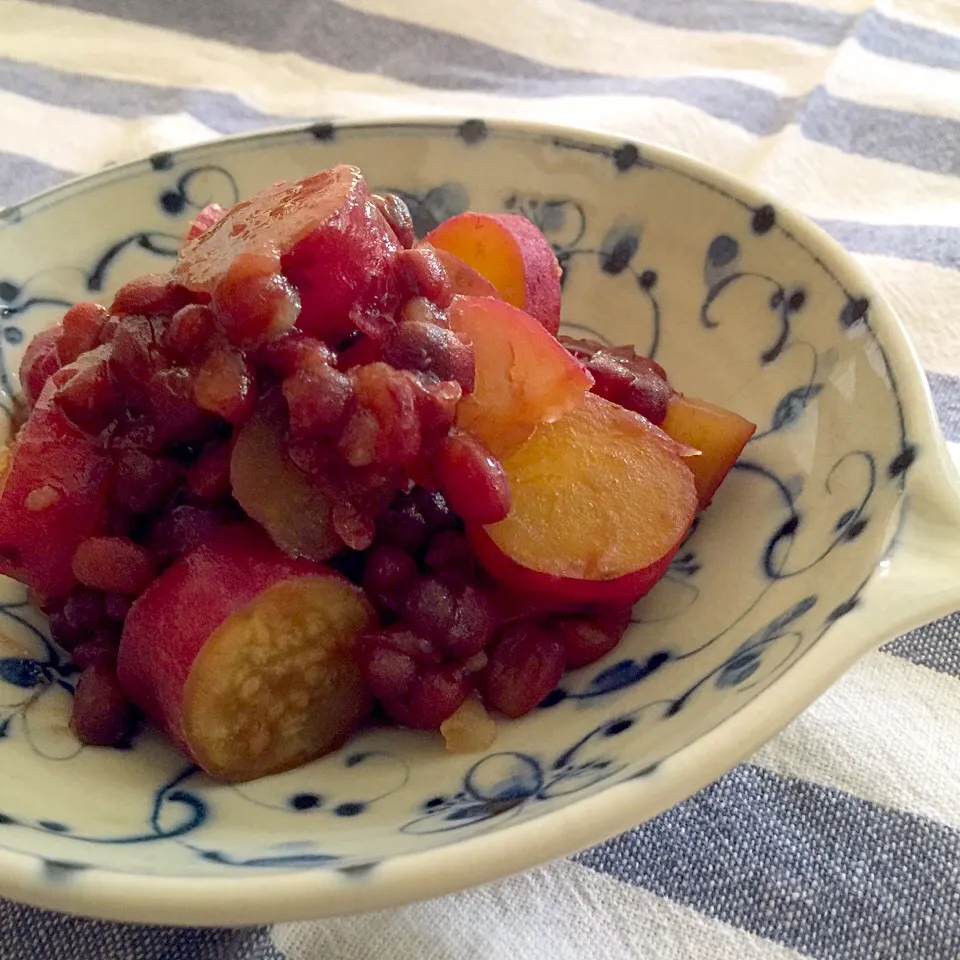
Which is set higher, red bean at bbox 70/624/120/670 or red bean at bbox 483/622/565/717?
red bean at bbox 483/622/565/717

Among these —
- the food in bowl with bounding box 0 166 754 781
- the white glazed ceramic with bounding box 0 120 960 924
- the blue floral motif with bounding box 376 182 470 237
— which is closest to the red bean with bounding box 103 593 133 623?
the food in bowl with bounding box 0 166 754 781

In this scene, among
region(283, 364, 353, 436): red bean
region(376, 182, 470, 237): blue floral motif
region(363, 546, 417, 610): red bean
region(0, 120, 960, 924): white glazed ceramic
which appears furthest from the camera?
region(376, 182, 470, 237): blue floral motif

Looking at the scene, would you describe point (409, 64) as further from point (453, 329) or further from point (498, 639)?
point (498, 639)

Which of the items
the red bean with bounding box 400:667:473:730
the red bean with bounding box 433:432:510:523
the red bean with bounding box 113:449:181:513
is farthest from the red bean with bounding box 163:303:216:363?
the red bean with bounding box 400:667:473:730

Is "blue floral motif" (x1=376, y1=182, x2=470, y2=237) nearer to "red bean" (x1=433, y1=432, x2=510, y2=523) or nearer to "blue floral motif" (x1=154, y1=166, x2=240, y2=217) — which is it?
"blue floral motif" (x1=154, y1=166, x2=240, y2=217)

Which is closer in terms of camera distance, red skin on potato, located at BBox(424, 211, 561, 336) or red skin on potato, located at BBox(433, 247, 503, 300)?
red skin on potato, located at BBox(433, 247, 503, 300)

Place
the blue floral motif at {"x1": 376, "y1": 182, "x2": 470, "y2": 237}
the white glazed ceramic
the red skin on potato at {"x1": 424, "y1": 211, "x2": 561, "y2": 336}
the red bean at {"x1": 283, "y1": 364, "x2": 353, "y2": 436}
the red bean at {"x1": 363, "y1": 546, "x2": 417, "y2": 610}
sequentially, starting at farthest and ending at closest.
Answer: the blue floral motif at {"x1": 376, "y1": 182, "x2": 470, "y2": 237} < the red skin on potato at {"x1": 424, "y1": 211, "x2": 561, "y2": 336} < the red bean at {"x1": 363, "y1": 546, "x2": 417, "y2": 610} < the red bean at {"x1": 283, "y1": 364, "x2": 353, "y2": 436} < the white glazed ceramic

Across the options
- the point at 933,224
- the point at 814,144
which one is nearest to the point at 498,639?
the point at 933,224

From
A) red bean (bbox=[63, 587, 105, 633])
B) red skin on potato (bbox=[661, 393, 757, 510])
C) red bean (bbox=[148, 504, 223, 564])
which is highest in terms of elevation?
red skin on potato (bbox=[661, 393, 757, 510])
